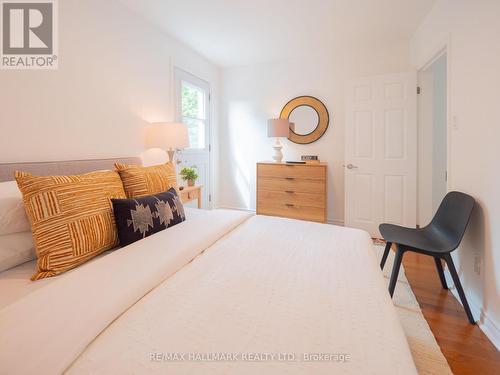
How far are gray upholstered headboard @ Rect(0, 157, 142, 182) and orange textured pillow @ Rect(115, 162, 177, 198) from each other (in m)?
0.45

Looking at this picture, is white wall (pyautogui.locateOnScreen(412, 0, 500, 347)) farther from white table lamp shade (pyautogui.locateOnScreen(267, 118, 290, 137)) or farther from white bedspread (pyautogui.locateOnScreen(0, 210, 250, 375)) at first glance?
white table lamp shade (pyautogui.locateOnScreen(267, 118, 290, 137))

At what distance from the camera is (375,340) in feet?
2.41

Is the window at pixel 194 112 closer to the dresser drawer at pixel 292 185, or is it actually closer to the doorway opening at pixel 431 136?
the dresser drawer at pixel 292 185

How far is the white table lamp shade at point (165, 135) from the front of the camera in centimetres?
270

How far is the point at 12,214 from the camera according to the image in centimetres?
127

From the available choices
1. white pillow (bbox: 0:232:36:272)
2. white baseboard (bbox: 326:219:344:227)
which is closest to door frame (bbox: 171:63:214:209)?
white baseboard (bbox: 326:219:344:227)

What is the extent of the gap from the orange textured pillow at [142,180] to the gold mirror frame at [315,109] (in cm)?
248

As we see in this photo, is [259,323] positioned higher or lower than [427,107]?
lower

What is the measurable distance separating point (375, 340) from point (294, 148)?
3.47m

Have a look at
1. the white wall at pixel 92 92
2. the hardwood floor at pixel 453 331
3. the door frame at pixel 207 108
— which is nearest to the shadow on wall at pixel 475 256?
the hardwood floor at pixel 453 331

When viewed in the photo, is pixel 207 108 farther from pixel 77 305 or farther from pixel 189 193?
pixel 77 305

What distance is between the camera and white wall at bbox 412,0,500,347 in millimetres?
1582

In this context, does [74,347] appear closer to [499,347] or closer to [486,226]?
[499,347]

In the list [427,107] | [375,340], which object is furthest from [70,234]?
[427,107]
